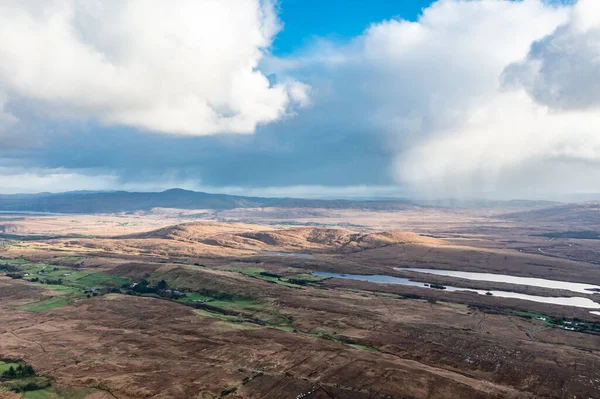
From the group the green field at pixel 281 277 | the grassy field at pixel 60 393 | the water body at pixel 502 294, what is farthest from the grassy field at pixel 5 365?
the water body at pixel 502 294

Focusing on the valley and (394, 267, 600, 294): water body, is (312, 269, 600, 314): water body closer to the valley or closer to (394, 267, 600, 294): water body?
the valley

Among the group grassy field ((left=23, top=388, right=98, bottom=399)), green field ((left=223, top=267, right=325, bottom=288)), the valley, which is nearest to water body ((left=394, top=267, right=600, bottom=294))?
the valley

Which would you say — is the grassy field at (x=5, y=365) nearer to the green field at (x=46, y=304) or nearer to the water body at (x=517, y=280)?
the green field at (x=46, y=304)

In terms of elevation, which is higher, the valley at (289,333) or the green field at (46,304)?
the green field at (46,304)

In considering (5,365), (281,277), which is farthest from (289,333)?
(281,277)

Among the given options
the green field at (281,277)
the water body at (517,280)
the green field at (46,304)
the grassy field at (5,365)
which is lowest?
the water body at (517,280)

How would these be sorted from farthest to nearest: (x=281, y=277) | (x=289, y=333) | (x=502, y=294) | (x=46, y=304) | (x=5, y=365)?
(x=281, y=277) → (x=502, y=294) → (x=46, y=304) → (x=289, y=333) → (x=5, y=365)

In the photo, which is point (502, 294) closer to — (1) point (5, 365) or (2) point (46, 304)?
(1) point (5, 365)

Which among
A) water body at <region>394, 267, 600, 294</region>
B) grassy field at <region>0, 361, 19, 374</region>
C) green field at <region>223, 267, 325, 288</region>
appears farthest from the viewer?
water body at <region>394, 267, 600, 294</region>
